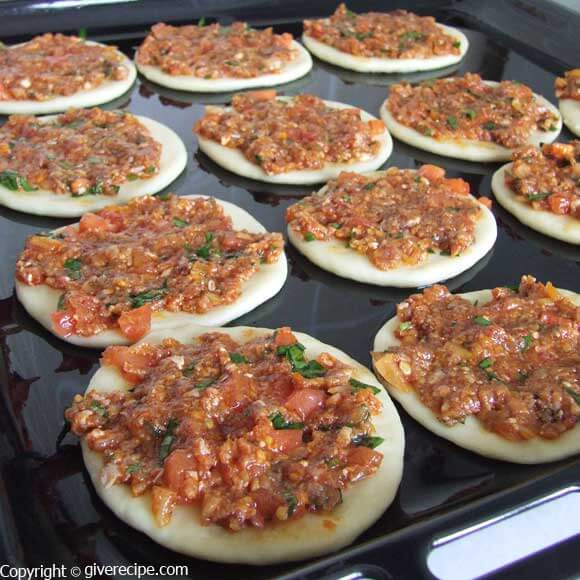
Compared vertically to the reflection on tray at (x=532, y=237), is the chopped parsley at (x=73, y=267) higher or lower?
lower

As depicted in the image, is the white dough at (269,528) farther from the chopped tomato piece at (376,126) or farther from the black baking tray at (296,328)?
the chopped tomato piece at (376,126)

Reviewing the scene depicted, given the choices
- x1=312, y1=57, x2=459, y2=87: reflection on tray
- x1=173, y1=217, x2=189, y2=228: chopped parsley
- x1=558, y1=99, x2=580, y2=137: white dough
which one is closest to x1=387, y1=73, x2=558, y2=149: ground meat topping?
x1=558, y1=99, x2=580, y2=137: white dough

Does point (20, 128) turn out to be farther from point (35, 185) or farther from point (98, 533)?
point (98, 533)

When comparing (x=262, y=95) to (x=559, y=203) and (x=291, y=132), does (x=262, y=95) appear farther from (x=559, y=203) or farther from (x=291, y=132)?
(x=559, y=203)

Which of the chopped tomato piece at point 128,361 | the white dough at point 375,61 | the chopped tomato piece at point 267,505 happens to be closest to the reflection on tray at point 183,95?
the white dough at point 375,61

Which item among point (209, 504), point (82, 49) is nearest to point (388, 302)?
point (209, 504)
